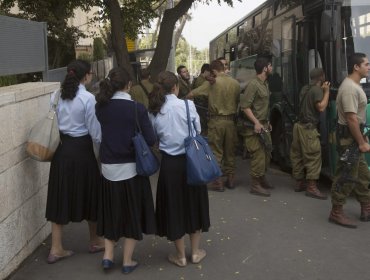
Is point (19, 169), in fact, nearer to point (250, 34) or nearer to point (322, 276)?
point (322, 276)

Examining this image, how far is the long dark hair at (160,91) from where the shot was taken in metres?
4.43

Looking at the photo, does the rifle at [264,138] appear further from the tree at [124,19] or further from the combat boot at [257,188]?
the tree at [124,19]

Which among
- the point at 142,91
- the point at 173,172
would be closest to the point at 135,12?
the point at 142,91

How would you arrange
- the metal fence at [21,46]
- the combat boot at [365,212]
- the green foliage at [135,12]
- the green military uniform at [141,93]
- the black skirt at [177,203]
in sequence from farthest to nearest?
the green foliage at [135,12] < the green military uniform at [141,93] < the combat boot at [365,212] < the metal fence at [21,46] < the black skirt at [177,203]

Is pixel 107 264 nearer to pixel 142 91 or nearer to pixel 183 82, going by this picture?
pixel 142 91

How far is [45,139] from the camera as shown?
14.8 ft

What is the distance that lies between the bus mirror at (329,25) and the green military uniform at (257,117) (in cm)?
106

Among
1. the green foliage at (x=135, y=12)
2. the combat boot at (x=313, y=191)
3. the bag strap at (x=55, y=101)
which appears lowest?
the combat boot at (x=313, y=191)

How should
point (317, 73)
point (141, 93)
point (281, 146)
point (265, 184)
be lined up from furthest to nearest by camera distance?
point (281, 146), point (141, 93), point (265, 184), point (317, 73)

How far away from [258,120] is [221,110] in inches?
20.9

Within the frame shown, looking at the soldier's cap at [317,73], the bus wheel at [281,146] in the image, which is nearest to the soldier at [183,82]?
the bus wheel at [281,146]

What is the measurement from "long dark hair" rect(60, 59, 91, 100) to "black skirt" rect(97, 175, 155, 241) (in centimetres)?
81

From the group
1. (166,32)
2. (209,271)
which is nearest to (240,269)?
(209,271)

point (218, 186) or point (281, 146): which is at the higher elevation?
point (281, 146)
